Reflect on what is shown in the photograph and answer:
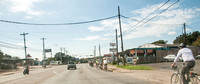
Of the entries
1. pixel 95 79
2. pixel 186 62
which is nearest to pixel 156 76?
pixel 95 79

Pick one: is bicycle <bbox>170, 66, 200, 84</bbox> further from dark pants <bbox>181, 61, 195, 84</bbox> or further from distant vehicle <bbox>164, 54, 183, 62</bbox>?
distant vehicle <bbox>164, 54, 183, 62</bbox>

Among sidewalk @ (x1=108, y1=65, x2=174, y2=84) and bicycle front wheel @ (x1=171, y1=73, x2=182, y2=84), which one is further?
sidewalk @ (x1=108, y1=65, x2=174, y2=84)

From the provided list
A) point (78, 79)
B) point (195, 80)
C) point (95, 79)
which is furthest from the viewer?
point (78, 79)

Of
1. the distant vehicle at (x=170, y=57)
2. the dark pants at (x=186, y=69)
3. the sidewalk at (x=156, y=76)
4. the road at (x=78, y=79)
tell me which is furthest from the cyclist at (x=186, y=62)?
the distant vehicle at (x=170, y=57)

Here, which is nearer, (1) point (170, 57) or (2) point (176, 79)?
(2) point (176, 79)

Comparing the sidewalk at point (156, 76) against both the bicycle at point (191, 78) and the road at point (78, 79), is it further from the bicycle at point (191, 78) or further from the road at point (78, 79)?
the bicycle at point (191, 78)

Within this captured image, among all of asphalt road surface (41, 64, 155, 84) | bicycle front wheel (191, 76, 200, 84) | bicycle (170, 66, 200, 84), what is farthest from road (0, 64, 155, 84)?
bicycle front wheel (191, 76, 200, 84)

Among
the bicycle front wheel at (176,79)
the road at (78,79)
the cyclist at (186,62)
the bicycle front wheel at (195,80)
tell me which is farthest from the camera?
the road at (78,79)

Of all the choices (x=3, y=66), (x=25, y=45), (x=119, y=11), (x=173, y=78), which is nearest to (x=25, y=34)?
(x=25, y=45)

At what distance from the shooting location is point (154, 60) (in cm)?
4241

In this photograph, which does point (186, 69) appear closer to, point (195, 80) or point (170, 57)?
point (195, 80)

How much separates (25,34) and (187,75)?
55.0 m

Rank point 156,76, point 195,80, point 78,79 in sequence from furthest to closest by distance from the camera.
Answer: point 78,79, point 156,76, point 195,80

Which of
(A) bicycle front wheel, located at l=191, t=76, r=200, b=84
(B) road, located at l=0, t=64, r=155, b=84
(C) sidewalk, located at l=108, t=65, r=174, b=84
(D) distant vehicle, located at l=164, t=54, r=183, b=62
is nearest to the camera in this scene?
(A) bicycle front wheel, located at l=191, t=76, r=200, b=84
